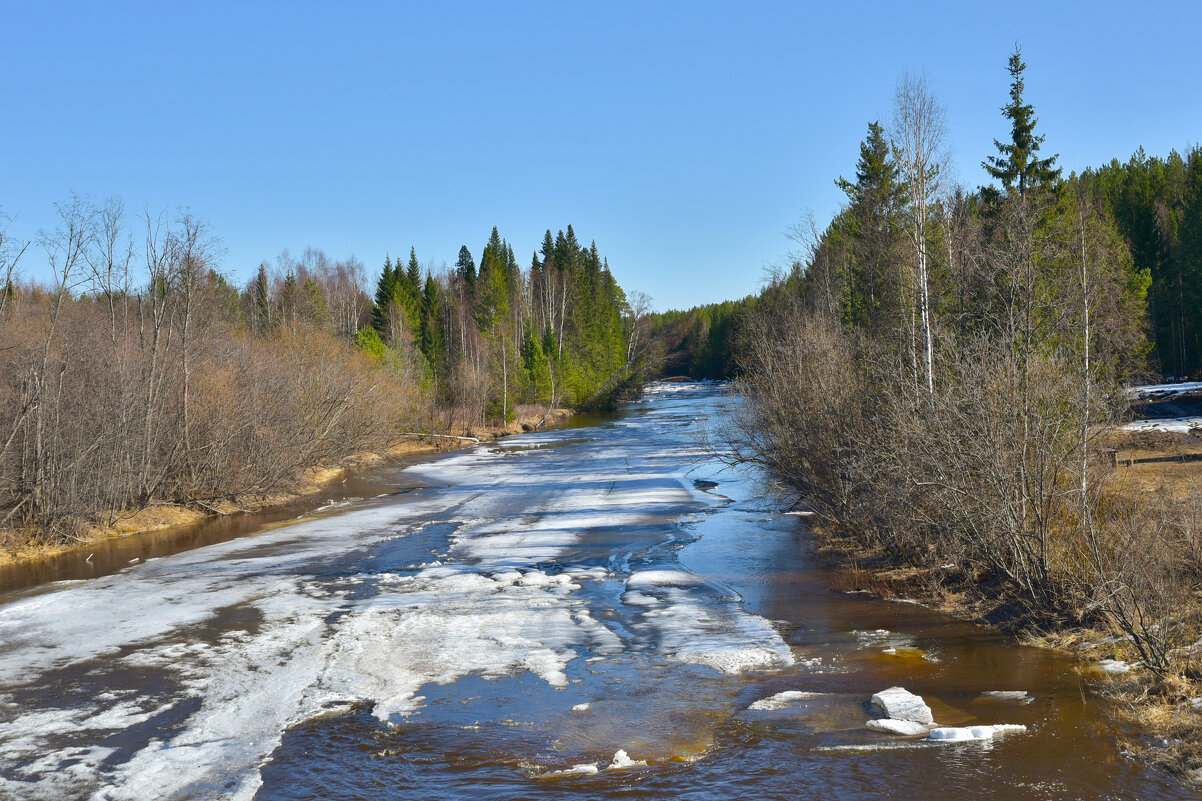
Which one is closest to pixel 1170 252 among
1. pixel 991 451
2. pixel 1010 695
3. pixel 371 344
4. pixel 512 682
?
pixel 371 344

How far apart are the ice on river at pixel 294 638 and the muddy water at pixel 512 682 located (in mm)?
49

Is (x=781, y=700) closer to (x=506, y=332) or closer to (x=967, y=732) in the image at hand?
(x=967, y=732)

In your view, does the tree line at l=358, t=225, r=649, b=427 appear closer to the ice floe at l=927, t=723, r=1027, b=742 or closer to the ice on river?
the ice on river

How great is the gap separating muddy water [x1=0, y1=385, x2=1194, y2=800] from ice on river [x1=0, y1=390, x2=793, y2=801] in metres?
0.05

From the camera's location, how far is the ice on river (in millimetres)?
8391

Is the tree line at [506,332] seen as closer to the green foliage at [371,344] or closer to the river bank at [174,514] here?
the green foliage at [371,344]

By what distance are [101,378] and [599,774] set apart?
20.5 m

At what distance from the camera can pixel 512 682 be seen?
33.3 ft

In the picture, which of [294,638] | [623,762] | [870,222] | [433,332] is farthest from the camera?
[433,332]

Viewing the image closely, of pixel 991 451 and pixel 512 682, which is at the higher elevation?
pixel 991 451

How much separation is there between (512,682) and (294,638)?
3.90 metres

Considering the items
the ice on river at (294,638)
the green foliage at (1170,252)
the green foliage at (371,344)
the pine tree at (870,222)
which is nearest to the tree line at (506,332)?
the green foliage at (371,344)

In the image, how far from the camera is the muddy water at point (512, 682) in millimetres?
7484

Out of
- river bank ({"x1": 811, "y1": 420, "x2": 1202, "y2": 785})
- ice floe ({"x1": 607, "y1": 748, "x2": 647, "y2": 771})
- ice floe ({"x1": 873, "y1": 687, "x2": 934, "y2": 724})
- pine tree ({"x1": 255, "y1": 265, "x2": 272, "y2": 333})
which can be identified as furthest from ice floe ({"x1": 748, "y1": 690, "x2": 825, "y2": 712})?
pine tree ({"x1": 255, "y1": 265, "x2": 272, "y2": 333})
